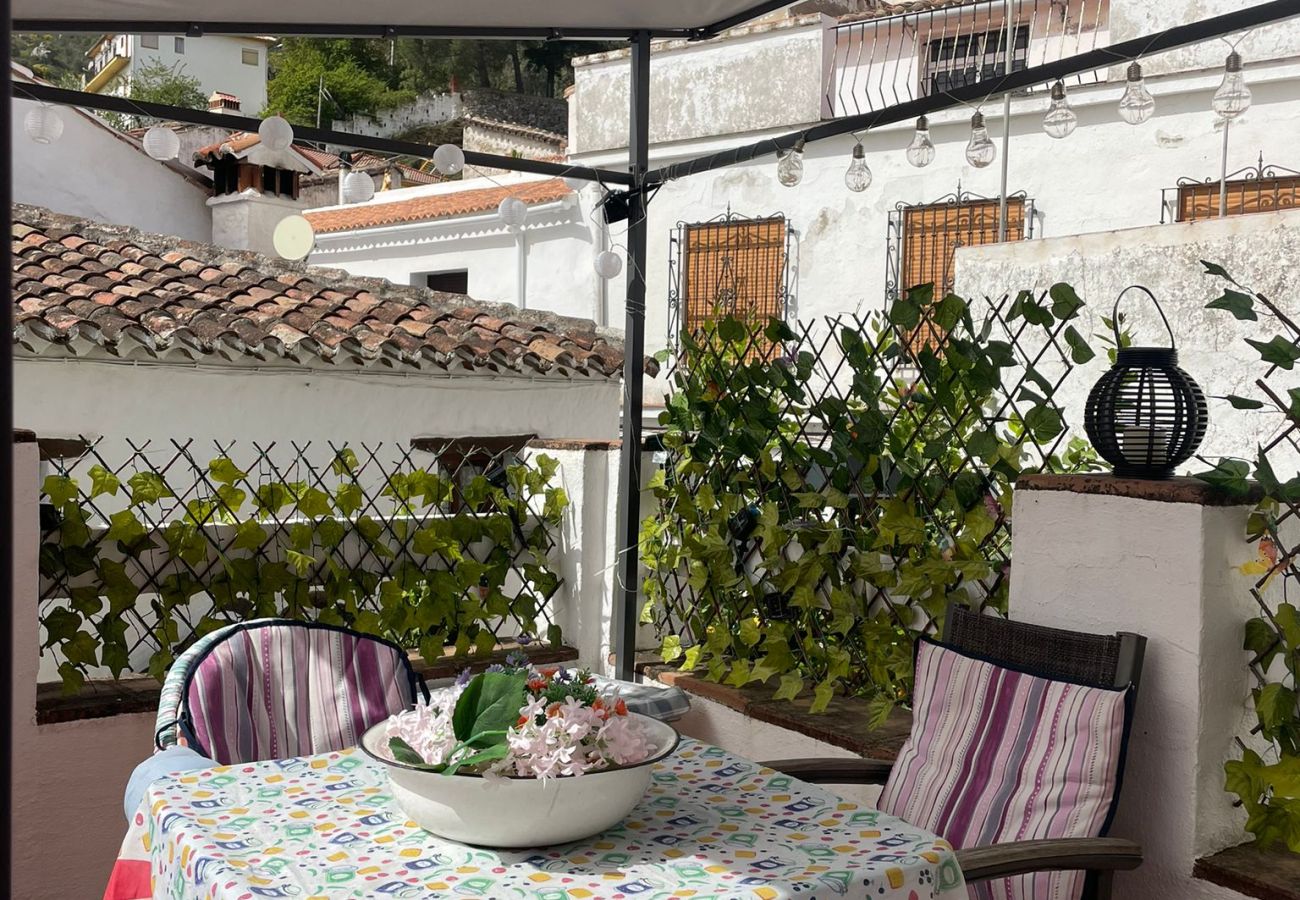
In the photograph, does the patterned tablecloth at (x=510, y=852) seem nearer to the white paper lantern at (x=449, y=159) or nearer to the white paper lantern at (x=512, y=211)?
the white paper lantern at (x=449, y=159)

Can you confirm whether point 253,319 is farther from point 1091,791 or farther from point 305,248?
point 1091,791

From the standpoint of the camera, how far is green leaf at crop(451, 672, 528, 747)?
173 centimetres

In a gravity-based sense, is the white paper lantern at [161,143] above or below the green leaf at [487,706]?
above

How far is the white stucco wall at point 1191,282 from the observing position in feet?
23.8

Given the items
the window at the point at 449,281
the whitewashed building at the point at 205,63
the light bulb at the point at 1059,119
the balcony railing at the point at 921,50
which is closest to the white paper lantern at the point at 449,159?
the light bulb at the point at 1059,119

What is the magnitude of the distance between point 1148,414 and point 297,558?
2337 mm

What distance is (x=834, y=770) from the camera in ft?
7.99

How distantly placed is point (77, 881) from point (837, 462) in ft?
7.46

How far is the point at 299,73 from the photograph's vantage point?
24.2 m

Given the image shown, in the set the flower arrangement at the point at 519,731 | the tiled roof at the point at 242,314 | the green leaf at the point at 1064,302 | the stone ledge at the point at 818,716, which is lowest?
the stone ledge at the point at 818,716

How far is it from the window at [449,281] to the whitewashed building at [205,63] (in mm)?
14477

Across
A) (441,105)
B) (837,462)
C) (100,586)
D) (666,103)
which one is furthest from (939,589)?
(441,105)

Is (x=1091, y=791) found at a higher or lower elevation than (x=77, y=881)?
higher

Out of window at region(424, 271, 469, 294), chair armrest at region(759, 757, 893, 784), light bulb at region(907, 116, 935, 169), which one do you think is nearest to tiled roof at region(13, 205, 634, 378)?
light bulb at region(907, 116, 935, 169)
